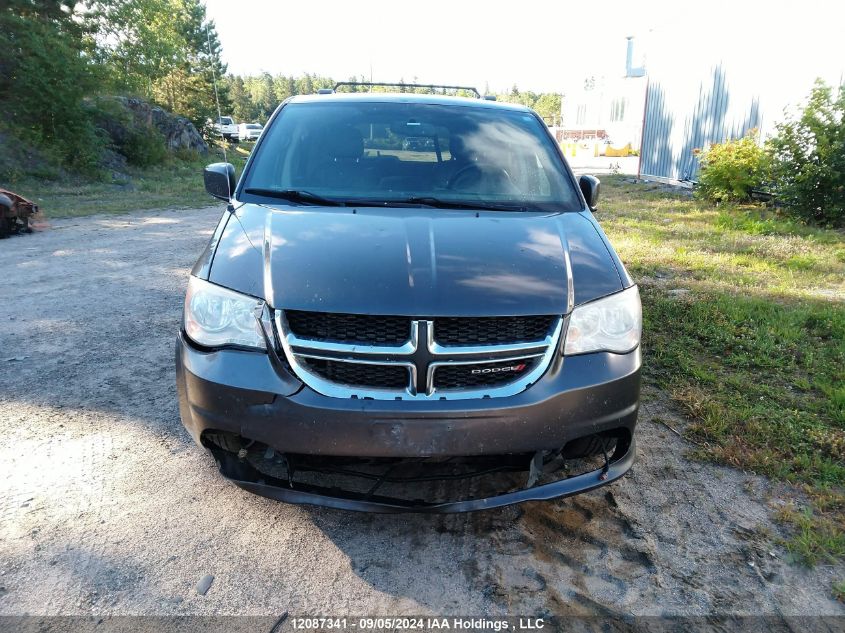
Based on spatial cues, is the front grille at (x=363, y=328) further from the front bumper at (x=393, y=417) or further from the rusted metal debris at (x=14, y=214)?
the rusted metal debris at (x=14, y=214)

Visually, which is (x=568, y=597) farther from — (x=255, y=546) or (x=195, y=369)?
(x=195, y=369)

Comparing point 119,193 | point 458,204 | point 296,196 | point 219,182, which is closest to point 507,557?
point 458,204

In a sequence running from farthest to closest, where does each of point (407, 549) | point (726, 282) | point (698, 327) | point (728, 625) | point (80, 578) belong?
point (726, 282)
point (698, 327)
point (407, 549)
point (80, 578)
point (728, 625)

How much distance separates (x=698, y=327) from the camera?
4.59m

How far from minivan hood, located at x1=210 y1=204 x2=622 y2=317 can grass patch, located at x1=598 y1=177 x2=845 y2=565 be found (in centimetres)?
129

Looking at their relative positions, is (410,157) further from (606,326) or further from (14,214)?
(14,214)

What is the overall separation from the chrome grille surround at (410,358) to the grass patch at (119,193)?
1049cm

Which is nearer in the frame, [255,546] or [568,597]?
[568,597]

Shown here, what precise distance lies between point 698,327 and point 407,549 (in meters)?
3.26

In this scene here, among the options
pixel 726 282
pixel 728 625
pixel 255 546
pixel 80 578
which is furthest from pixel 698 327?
pixel 80 578

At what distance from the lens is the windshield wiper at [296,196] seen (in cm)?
289

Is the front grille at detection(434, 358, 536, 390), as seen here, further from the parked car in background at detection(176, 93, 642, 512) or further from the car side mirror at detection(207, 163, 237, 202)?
the car side mirror at detection(207, 163, 237, 202)

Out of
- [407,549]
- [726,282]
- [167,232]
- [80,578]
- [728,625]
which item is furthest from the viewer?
[167,232]

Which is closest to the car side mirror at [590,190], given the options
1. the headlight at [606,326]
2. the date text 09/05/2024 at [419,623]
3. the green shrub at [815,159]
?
the headlight at [606,326]
